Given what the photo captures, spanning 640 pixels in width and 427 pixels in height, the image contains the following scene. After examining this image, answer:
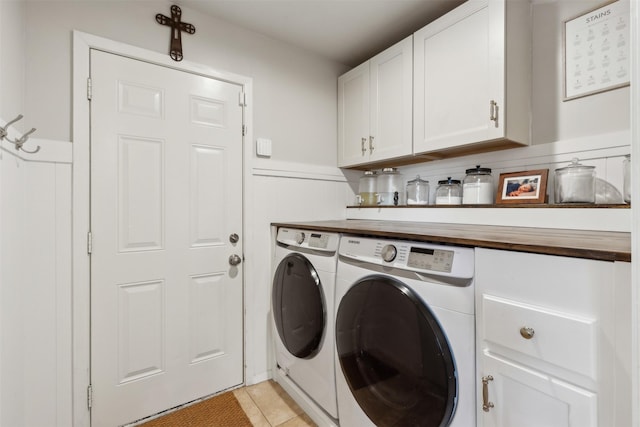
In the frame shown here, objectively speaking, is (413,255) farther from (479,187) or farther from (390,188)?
(390,188)

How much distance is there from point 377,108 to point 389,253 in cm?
130

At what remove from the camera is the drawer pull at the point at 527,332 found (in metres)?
0.72

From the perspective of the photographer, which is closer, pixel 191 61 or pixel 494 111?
pixel 494 111

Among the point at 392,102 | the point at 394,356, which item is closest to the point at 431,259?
the point at 394,356

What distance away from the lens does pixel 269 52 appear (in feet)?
6.68

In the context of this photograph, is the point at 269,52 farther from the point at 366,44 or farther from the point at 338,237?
the point at 338,237

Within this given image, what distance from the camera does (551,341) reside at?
0.69m

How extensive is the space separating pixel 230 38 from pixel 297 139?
30.3 inches

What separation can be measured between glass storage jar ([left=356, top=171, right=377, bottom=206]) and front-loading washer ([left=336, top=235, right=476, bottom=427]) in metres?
1.12

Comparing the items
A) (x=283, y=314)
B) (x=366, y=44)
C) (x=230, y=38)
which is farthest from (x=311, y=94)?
(x=283, y=314)

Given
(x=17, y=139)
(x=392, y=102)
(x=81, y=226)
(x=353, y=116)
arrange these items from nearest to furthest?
(x=17, y=139) → (x=81, y=226) → (x=392, y=102) → (x=353, y=116)

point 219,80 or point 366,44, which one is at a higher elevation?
point 366,44

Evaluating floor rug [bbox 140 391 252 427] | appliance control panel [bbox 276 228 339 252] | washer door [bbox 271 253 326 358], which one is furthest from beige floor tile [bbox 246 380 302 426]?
appliance control panel [bbox 276 228 339 252]

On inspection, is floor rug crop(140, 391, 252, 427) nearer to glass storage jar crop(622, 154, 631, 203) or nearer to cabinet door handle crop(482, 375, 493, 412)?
cabinet door handle crop(482, 375, 493, 412)
